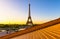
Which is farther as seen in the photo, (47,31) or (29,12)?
(29,12)

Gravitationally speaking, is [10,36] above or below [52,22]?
below

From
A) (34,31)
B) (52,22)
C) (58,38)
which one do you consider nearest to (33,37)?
(34,31)

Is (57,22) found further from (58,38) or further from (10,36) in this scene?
(10,36)

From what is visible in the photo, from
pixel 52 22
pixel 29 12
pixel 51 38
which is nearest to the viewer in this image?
pixel 51 38

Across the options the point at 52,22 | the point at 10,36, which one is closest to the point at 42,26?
the point at 52,22

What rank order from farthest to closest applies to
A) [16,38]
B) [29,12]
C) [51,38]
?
[29,12]
[16,38]
[51,38]

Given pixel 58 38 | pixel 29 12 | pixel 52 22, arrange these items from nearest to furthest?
pixel 58 38 → pixel 52 22 → pixel 29 12

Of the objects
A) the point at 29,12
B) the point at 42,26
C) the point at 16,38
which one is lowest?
the point at 16,38

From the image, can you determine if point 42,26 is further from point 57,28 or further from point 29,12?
point 29,12

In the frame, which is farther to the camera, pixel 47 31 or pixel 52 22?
pixel 47 31
